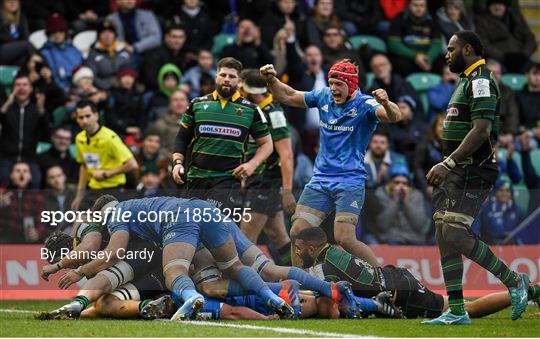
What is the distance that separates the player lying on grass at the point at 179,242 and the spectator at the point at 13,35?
718 centimetres

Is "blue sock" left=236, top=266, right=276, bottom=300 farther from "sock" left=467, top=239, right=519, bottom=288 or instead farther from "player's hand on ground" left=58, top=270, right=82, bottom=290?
"sock" left=467, top=239, right=519, bottom=288

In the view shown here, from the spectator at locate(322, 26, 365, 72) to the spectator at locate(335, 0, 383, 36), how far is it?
3.57ft

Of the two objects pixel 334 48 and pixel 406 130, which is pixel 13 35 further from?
pixel 406 130

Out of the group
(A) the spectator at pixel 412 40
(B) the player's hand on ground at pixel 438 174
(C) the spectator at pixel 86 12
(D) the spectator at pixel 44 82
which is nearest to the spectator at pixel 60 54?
(D) the spectator at pixel 44 82

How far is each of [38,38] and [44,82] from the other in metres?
1.19

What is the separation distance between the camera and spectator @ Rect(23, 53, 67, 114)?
58.3 ft

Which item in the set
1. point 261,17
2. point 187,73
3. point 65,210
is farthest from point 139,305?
point 261,17

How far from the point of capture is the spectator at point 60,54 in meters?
18.3

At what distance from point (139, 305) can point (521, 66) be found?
37.7 feet

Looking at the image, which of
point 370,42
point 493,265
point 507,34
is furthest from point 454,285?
point 507,34

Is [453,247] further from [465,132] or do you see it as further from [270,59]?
[270,59]

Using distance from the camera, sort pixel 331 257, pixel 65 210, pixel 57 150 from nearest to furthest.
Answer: pixel 331 257, pixel 65 210, pixel 57 150

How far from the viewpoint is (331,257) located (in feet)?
38.7

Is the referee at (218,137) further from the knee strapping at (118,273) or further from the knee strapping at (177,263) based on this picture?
the knee strapping at (177,263)
